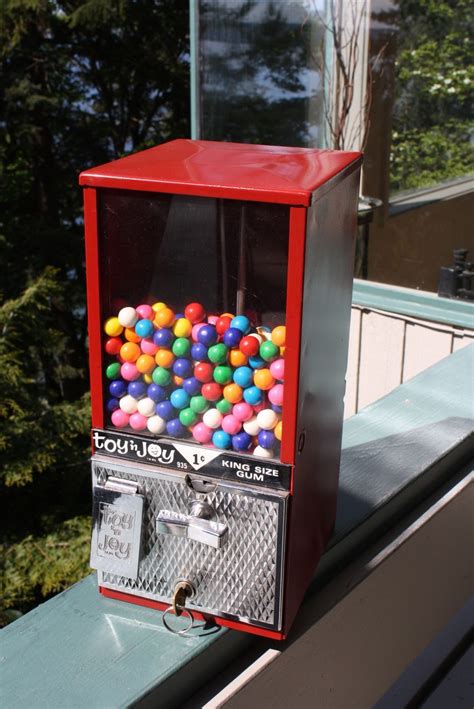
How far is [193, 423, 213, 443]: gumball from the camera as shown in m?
0.96

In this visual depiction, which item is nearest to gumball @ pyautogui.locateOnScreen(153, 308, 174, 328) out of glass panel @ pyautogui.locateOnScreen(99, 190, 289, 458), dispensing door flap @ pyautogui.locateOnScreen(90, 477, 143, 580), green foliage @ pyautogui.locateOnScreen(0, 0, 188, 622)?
glass panel @ pyautogui.locateOnScreen(99, 190, 289, 458)

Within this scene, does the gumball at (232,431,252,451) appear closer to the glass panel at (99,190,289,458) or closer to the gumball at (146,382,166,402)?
the glass panel at (99,190,289,458)

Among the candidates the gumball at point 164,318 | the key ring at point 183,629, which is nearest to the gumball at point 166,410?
the gumball at point 164,318

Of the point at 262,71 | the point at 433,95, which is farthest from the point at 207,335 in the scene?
the point at 262,71

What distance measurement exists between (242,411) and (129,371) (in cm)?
16

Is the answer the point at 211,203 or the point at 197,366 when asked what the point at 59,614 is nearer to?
the point at 197,366

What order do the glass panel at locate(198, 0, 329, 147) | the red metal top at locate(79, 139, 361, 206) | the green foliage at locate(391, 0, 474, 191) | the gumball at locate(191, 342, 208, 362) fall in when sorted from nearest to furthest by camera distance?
the red metal top at locate(79, 139, 361, 206), the gumball at locate(191, 342, 208, 362), the green foliage at locate(391, 0, 474, 191), the glass panel at locate(198, 0, 329, 147)

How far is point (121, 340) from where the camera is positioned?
3.26 ft

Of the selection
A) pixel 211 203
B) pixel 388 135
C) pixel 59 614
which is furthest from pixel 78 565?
pixel 211 203

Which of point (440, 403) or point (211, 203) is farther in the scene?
point (440, 403)

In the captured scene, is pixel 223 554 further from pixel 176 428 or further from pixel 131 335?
pixel 131 335

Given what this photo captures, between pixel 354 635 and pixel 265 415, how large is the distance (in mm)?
520

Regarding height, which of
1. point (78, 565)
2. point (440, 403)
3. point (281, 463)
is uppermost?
point (281, 463)

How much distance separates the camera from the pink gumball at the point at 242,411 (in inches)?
37.1
